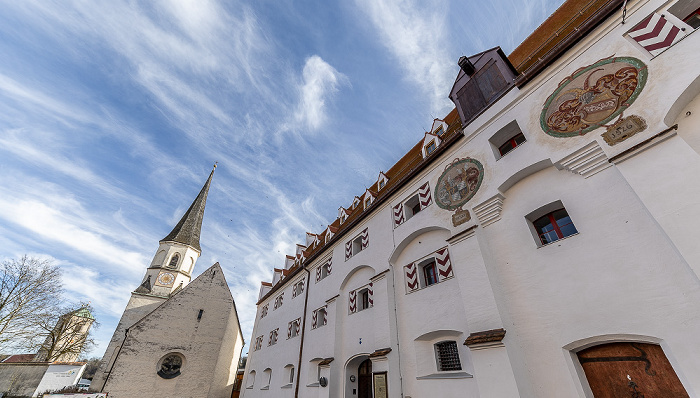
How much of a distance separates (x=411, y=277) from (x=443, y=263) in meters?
1.57

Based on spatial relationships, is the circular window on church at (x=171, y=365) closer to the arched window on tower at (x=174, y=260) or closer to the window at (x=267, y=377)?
the window at (x=267, y=377)

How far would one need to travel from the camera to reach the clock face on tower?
1180 inches

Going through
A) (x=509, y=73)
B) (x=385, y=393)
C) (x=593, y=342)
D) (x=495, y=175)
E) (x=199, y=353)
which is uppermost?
(x=509, y=73)

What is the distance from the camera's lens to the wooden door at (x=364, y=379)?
36.6 feet

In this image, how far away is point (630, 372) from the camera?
494 centimetres

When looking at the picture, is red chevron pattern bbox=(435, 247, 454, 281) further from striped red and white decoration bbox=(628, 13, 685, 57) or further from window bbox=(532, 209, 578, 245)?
striped red and white decoration bbox=(628, 13, 685, 57)

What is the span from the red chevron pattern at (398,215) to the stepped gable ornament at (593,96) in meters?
5.85

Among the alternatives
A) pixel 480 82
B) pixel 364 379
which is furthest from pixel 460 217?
pixel 364 379

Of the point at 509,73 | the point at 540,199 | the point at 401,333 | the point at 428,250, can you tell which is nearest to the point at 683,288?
the point at 540,199

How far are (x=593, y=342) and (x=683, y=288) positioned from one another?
176 cm

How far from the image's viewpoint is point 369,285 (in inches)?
473

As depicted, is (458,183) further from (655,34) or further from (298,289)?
(298,289)

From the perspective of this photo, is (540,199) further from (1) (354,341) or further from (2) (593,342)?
(1) (354,341)

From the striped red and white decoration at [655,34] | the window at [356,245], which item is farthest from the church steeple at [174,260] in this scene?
the striped red and white decoration at [655,34]
